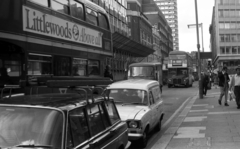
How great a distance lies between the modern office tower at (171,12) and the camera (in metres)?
180

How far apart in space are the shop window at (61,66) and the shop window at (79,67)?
0.37m

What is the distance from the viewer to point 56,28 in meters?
8.91

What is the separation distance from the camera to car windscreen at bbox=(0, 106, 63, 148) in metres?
3.44

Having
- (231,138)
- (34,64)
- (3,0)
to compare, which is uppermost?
(3,0)

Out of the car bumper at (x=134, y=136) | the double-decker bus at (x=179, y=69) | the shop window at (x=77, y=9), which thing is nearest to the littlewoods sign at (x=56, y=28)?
the shop window at (x=77, y=9)

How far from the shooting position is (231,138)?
788 cm

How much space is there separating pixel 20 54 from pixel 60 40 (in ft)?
6.12

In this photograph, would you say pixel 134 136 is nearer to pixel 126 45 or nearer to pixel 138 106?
pixel 138 106

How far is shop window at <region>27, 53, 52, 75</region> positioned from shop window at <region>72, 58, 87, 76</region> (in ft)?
4.39

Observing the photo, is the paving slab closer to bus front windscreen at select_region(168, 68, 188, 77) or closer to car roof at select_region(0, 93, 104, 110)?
car roof at select_region(0, 93, 104, 110)

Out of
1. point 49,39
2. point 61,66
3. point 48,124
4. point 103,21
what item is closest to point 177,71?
point 103,21

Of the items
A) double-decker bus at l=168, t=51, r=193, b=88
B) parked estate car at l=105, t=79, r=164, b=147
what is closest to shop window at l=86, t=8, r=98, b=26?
parked estate car at l=105, t=79, r=164, b=147

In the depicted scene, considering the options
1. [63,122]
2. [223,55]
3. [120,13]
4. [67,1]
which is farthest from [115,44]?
[223,55]

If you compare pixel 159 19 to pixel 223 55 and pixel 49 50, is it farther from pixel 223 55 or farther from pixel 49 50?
pixel 49 50
